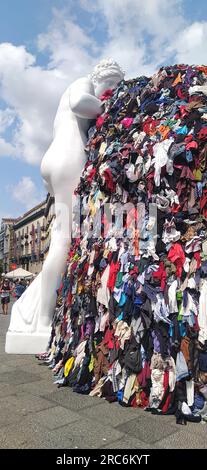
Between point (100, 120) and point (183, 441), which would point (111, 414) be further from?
point (100, 120)

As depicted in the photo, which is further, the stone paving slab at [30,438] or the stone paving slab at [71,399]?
the stone paving slab at [71,399]

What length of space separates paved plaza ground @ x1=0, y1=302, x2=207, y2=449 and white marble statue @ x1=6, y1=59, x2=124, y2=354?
1.49 meters

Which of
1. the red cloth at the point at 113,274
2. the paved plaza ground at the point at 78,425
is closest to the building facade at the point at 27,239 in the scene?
the red cloth at the point at 113,274

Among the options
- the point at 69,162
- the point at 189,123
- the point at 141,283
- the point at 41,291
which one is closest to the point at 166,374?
the point at 141,283

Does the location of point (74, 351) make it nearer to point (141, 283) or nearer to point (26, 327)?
point (141, 283)

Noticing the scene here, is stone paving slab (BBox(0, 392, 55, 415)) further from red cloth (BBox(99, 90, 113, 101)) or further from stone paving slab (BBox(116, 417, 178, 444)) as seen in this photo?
red cloth (BBox(99, 90, 113, 101))

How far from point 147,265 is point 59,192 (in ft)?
7.01

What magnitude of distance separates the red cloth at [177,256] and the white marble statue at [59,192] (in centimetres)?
212

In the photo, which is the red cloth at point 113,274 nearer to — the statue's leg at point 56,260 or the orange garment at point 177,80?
the statue's leg at point 56,260

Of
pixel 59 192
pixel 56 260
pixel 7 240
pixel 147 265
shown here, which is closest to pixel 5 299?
pixel 56 260

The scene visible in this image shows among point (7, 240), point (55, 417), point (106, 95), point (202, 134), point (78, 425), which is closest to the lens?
point (78, 425)

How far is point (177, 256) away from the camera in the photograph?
3.63 meters

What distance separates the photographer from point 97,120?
5281 mm

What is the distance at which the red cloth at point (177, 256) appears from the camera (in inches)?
142
